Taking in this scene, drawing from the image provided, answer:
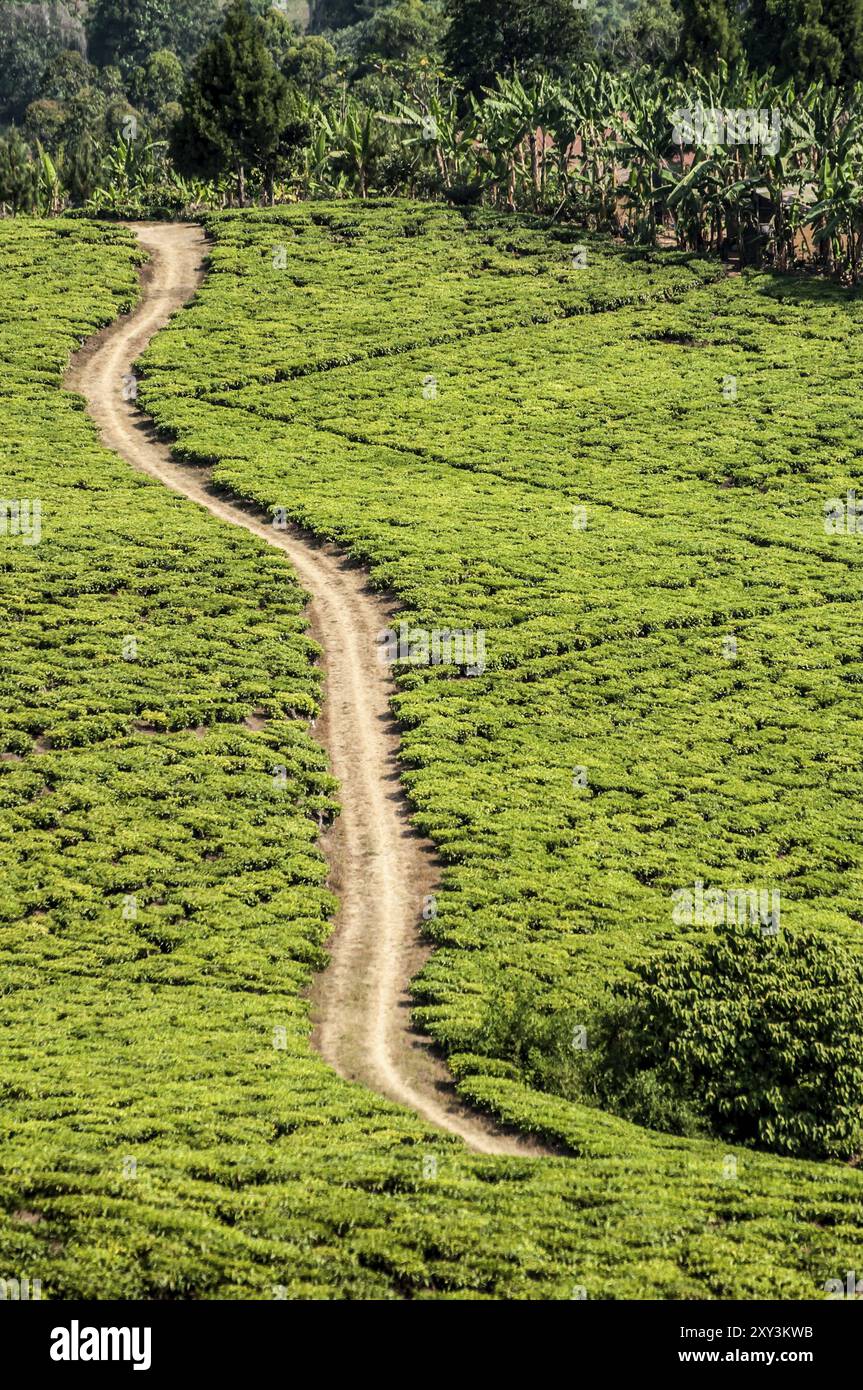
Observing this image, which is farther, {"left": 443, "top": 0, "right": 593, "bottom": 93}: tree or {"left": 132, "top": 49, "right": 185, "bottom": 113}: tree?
{"left": 132, "top": 49, "right": 185, "bottom": 113}: tree

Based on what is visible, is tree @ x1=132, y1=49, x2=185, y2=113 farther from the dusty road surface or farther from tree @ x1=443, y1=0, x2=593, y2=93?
the dusty road surface

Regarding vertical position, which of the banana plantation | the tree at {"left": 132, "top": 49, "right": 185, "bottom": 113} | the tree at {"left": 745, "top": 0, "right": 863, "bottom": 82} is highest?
the tree at {"left": 132, "top": 49, "right": 185, "bottom": 113}

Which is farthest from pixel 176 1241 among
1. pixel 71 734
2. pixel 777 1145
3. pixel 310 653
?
pixel 310 653

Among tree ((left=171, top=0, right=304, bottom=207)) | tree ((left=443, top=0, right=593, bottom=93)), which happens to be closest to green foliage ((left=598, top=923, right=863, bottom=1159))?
tree ((left=171, top=0, right=304, bottom=207))

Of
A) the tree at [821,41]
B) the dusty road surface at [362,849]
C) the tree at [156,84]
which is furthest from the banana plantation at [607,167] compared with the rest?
the tree at [156,84]

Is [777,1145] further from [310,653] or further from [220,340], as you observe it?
[220,340]

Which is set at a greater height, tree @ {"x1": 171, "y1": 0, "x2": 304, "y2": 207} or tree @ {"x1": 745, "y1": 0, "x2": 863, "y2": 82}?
tree @ {"x1": 745, "y1": 0, "x2": 863, "y2": 82}

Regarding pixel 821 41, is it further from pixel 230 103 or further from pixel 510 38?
pixel 230 103

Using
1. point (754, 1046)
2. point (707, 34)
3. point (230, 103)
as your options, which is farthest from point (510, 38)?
point (754, 1046)
